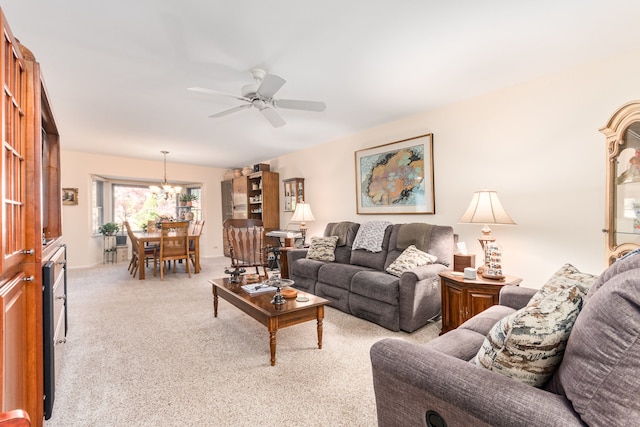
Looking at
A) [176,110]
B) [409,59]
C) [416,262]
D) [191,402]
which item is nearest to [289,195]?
[176,110]

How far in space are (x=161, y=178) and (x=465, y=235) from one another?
6.57m

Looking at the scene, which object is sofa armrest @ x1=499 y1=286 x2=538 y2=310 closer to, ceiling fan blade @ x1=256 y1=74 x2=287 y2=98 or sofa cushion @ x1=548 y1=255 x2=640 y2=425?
sofa cushion @ x1=548 y1=255 x2=640 y2=425

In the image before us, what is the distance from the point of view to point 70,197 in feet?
19.1

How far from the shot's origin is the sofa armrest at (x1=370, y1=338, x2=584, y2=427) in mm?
825

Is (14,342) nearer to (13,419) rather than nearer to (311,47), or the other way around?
(13,419)

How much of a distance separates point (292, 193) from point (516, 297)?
458 cm

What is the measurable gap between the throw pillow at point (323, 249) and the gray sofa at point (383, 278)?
0.28 ft

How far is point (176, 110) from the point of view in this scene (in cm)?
353

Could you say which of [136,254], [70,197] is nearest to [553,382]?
[136,254]

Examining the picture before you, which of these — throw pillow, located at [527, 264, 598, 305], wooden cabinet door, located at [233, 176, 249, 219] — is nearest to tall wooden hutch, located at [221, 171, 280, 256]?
wooden cabinet door, located at [233, 176, 249, 219]

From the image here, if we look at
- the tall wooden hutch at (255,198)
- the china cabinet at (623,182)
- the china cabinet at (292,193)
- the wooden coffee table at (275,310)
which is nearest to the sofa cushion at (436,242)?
the china cabinet at (623,182)

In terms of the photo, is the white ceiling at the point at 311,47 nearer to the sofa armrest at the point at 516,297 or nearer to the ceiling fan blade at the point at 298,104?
the ceiling fan blade at the point at 298,104

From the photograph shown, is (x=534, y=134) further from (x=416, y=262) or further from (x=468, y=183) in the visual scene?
(x=416, y=262)

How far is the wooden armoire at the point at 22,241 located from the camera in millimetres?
1117
